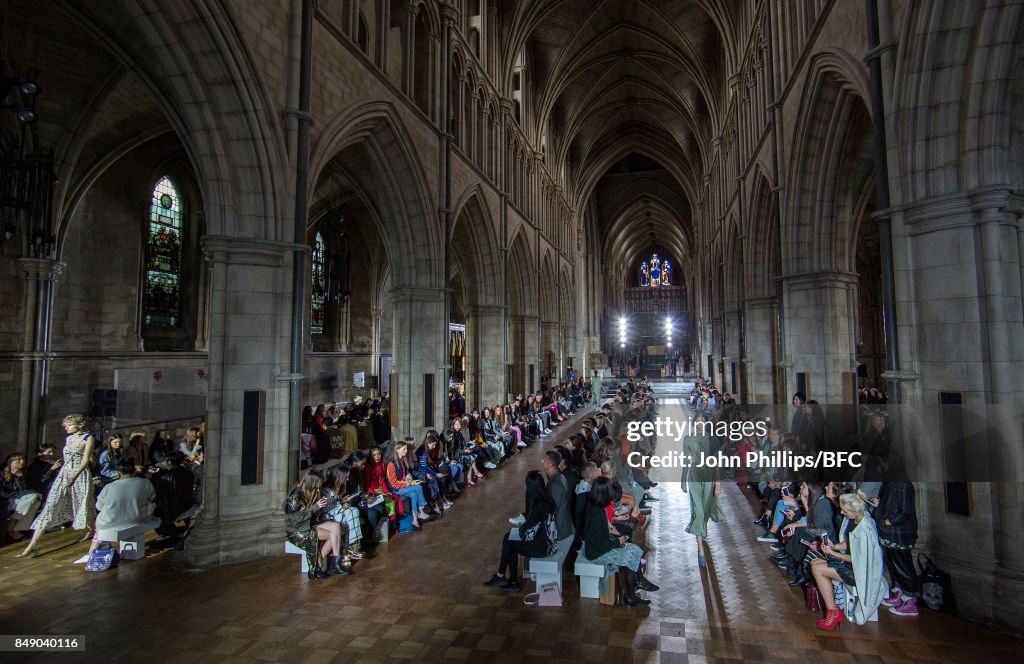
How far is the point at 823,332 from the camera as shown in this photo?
11180 millimetres

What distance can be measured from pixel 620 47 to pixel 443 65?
16637 millimetres

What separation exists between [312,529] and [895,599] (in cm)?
607

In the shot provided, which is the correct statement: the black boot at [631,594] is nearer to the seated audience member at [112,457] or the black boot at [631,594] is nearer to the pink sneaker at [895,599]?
the pink sneaker at [895,599]

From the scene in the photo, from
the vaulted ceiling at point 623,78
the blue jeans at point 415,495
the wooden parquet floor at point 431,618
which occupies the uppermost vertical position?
the vaulted ceiling at point 623,78

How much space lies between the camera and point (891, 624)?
15.7 feet

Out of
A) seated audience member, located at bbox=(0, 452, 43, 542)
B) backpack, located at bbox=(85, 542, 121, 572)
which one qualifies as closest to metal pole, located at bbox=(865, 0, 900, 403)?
backpack, located at bbox=(85, 542, 121, 572)

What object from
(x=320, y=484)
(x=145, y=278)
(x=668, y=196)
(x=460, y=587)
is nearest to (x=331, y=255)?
(x=145, y=278)

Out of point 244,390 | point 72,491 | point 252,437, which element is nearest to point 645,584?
point 252,437

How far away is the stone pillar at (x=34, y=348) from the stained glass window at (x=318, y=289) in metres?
9.88

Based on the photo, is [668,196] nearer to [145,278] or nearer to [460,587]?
[145,278]

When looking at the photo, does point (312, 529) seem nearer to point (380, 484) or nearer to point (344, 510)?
point (344, 510)

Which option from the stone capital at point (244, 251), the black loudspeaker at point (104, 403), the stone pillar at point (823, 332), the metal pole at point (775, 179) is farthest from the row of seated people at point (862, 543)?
the black loudspeaker at point (104, 403)

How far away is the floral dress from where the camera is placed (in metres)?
6.83

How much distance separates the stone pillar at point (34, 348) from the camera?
450 inches
